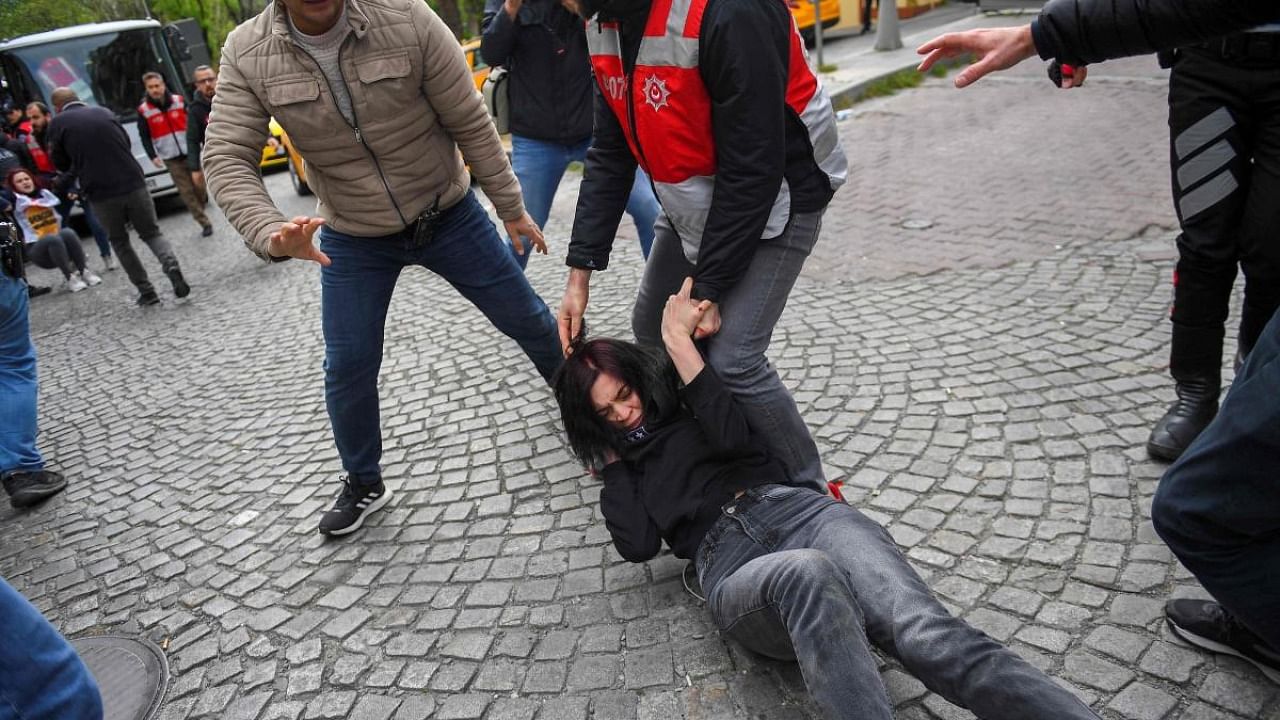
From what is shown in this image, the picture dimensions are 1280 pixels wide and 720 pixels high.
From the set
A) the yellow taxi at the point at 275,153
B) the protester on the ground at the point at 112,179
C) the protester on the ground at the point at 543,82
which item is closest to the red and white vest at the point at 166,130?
the protester on the ground at the point at 112,179

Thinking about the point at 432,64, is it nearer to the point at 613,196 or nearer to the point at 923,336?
the point at 613,196

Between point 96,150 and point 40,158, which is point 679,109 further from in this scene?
point 40,158

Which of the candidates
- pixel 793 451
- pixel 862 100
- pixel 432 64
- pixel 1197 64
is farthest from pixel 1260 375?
pixel 862 100

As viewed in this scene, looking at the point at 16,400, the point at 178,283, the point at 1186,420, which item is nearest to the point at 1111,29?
the point at 1186,420

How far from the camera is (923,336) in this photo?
4.28 meters

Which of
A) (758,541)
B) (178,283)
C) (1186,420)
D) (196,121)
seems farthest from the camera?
(196,121)

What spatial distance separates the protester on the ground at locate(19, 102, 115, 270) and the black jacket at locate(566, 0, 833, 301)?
9161mm

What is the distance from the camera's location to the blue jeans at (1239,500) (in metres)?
1.62

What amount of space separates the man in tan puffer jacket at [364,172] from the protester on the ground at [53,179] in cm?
781

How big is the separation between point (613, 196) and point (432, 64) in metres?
0.75

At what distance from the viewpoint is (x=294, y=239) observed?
8.52ft

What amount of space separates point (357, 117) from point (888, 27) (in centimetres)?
1315

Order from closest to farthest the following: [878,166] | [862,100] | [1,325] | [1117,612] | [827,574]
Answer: [827,574] → [1117,612] → [1,325] → [878,166] → [862,100]

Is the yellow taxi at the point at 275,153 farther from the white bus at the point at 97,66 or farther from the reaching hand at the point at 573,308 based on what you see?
the reaching hand at the point at 573,308
